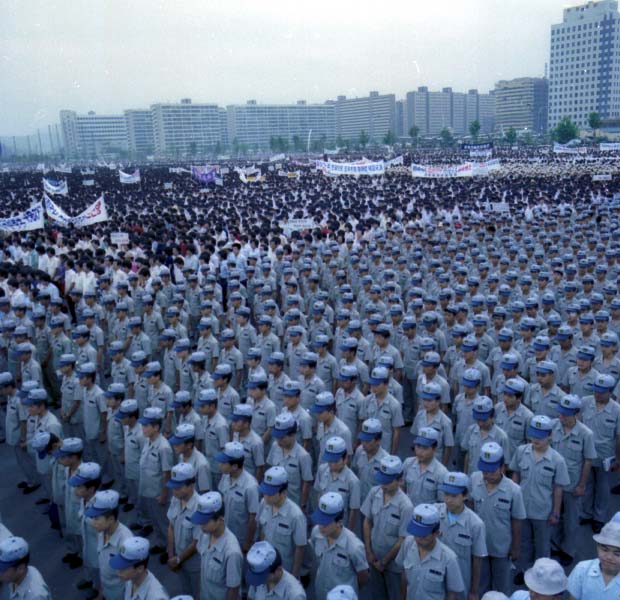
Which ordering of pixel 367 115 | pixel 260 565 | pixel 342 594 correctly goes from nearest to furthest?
pixel 342 594
pixel 260 565
pixel 367 115

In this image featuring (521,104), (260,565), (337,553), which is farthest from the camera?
(521,104)

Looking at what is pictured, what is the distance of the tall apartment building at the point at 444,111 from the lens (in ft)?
486

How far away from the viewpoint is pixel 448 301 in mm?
9469

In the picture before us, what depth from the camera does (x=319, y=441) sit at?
5504 millimetres

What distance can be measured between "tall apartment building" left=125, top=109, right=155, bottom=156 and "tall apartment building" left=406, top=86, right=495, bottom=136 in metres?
61.1

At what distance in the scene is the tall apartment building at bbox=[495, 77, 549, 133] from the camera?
13212 cm

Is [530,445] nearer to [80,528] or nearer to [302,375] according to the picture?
[302,375]

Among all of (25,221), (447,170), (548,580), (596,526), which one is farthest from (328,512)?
(447,170)

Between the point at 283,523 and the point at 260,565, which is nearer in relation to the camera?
the point at 260,565

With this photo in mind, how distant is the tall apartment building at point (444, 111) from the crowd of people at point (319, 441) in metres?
141

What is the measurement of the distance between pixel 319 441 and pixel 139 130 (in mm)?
144338

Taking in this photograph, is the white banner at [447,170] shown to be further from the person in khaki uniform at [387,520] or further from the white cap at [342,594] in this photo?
the white cap at [342,594]

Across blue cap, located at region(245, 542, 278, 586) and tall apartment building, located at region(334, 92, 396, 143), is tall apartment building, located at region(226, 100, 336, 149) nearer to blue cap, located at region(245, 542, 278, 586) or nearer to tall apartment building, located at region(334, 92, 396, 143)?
tall apartment building, located at region(334, 92, 396, 143)

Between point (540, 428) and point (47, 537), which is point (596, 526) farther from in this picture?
point (47, 537)
